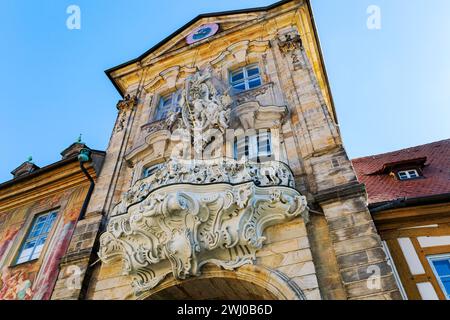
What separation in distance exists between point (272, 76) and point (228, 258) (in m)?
6.69

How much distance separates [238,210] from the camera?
6219mm

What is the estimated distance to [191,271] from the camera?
6.06 meters

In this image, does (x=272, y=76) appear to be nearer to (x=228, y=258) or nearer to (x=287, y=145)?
(x=287, y=145)

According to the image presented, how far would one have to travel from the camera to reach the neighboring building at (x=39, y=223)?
8.27 metres

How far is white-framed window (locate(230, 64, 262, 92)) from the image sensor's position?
11375 millimetres

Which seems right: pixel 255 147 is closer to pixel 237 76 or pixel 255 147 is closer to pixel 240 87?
pixel 240 87

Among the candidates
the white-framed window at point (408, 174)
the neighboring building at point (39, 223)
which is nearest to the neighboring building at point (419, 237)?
the white-framed window at point (408, 174)

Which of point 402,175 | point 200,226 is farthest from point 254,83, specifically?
point 200,226

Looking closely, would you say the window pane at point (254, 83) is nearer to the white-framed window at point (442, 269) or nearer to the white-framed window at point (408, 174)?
the white-framed window at point (408, 174)

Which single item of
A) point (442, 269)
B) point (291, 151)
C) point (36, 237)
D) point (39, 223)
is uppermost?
point (39, 223)

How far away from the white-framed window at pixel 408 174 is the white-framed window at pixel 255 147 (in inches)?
166

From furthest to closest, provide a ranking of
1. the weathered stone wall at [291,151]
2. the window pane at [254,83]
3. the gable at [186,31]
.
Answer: the gable at [186,31], the window pane at [254,83], the weathered stone wall at [291,151]

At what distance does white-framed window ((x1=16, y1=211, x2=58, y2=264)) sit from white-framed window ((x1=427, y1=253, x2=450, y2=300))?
9.03 meters

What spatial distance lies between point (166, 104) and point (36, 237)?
20.8ft
